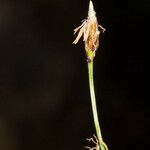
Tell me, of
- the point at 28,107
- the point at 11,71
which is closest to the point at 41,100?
the point at 28,107

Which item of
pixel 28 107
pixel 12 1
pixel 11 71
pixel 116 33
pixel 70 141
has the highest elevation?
pixel 12 1

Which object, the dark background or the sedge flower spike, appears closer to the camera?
the sedge flower spike

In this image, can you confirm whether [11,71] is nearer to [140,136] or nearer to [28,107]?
[28,107]

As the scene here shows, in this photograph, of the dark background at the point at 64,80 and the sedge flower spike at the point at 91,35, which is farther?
the dark background at the point at 64,80

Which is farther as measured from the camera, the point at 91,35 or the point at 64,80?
the point at 64,80

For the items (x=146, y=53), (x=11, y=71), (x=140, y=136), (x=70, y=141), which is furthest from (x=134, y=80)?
(x=11, y=71)

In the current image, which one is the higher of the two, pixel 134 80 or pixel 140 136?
pixel 134 80

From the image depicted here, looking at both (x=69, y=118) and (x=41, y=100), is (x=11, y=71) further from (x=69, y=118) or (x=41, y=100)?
(x=69, y=118)
